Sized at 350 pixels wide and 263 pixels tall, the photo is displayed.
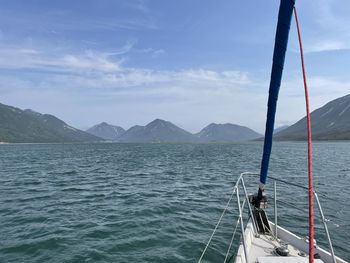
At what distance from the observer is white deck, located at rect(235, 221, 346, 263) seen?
9131 mm

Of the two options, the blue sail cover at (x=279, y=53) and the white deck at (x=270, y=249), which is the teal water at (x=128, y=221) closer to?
the white deck at (x=270, y=249)

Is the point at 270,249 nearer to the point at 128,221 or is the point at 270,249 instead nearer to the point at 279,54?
the point at 279,54

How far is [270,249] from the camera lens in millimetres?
10625

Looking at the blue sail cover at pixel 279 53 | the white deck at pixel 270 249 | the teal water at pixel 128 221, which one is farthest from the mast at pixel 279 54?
the teal water at pixel 128 221

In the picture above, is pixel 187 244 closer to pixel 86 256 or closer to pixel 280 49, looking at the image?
pixel 86 256

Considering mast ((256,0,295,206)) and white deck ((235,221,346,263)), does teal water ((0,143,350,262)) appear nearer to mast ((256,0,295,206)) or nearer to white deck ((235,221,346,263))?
white deck ((235,221,346,263))

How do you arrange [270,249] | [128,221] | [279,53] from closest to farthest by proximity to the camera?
[279,53], [270,249], [128,221]

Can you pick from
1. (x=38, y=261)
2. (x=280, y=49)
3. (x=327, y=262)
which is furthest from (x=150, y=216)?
(x=280, y=49)

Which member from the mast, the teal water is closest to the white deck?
the teal water

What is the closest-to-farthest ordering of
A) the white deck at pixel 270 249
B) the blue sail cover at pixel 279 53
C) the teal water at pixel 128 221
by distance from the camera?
the blue sail cover at pixel 279 53 < the white deck at pixel 270 249 < the teal water at pixel 128 221

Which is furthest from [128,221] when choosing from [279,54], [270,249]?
[279,54]

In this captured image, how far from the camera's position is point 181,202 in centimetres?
2341

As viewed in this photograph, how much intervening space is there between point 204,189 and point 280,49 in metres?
23.4

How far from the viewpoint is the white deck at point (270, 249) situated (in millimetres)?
9131
